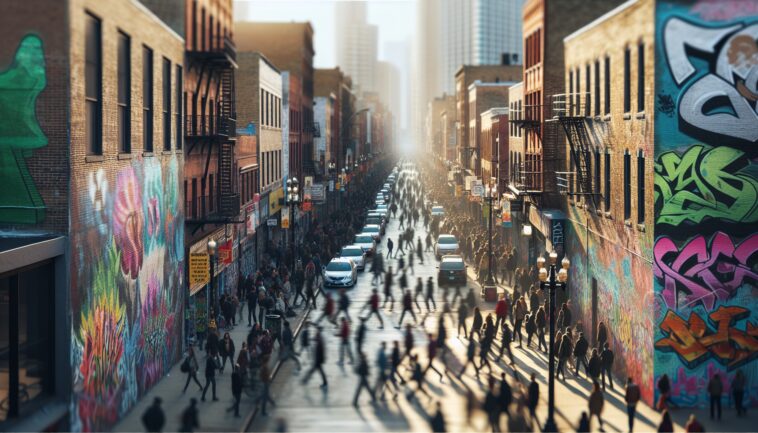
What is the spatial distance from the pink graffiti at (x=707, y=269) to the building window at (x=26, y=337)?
50.1ft

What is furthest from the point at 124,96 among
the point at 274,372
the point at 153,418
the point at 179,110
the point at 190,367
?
the point at 274,372

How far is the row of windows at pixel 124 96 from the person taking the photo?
21.6 meters

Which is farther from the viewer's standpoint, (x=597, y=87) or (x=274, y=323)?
(x=597, y=87)

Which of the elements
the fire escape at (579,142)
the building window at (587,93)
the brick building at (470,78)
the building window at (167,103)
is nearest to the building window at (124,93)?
the building window at (167,103)

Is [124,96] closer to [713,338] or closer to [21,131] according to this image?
[21,131]

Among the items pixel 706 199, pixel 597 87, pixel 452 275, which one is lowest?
pixel 452 275

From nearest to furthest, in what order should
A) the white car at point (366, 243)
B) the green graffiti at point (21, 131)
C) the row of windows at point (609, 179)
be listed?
the green graffiti at point (21, 131) < the row of windows at point (609, 179) < the white car at point (366, 243)

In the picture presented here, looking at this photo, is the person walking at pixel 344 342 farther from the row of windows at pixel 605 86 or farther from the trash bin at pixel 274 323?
the row of windows at pixel 605 86

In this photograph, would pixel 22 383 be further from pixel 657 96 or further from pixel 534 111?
pixel 534 111

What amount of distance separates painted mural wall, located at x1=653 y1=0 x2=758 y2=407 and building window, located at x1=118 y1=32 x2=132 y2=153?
45.5ft

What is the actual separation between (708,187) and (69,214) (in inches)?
630

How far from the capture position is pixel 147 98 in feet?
90.8

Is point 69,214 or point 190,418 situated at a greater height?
point 69,214

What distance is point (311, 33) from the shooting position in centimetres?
9106
